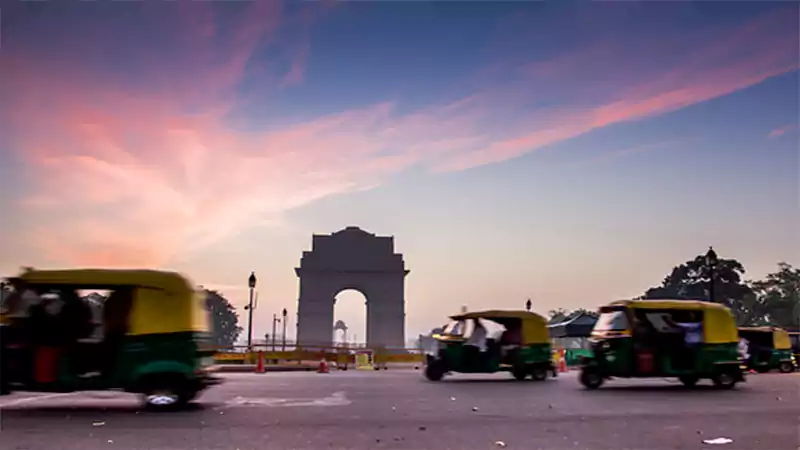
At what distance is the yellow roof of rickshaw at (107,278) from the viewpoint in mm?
10242

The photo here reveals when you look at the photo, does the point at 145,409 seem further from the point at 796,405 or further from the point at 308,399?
the point at 796,405

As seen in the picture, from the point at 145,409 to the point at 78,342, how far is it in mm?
1418

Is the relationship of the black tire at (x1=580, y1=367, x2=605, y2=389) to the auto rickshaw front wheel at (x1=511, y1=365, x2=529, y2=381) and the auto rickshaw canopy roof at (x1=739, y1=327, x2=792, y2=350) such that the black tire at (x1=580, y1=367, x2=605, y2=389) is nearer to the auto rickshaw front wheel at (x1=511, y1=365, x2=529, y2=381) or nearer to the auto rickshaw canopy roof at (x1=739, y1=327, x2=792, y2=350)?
the auto rickshaw front wheel at (x1=511, y1=365, x2=529, y2=381)

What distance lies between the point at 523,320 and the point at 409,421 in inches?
424

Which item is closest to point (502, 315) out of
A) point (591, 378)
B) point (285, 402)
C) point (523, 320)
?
point (523, 320)

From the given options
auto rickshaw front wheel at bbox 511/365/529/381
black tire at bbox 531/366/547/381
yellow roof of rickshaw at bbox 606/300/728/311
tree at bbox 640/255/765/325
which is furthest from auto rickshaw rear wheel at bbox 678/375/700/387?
tree at bbox 640/255/765/325

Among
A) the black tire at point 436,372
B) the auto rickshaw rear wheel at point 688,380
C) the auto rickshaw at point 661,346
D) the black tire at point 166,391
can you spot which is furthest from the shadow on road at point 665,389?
the black tire at point 166,391

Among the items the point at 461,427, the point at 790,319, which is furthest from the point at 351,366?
the point at 790,319

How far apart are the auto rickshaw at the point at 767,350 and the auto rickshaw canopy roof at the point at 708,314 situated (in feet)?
43.2

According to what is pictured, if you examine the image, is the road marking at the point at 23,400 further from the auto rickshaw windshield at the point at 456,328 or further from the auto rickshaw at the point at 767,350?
the auto rickshaw at the point at 767,350

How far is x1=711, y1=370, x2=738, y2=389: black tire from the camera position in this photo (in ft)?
48.6

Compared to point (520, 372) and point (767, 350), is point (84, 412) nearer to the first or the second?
point (520, 372)

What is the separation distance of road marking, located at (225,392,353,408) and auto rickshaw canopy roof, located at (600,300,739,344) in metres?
6.48

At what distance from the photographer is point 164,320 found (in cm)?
1044
